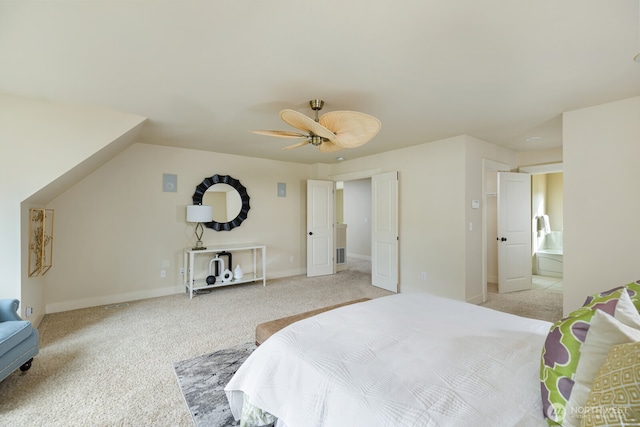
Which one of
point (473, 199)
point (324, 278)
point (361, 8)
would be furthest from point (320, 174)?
point (361, 8)

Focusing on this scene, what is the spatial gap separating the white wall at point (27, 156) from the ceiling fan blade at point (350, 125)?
2.35 m

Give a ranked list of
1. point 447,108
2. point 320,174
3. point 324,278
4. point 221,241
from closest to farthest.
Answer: point 447,108 < point 221,241 < point 324,278 < point 320,174

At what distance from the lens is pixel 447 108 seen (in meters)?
2.85

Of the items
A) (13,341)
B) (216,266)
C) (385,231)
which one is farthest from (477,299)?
(13,341)

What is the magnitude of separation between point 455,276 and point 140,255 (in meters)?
4.56

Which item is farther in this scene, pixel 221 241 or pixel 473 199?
pixel 221 241

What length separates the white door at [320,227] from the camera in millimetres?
5574

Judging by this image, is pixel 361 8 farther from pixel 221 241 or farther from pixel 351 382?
pixel 221 241

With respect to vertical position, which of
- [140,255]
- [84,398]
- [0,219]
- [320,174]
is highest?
[320,174]

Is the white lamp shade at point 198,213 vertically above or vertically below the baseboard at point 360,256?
above

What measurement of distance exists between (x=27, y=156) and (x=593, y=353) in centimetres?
397

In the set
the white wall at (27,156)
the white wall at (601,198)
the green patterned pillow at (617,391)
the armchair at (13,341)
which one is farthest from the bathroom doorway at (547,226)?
the white wall at (27,156)

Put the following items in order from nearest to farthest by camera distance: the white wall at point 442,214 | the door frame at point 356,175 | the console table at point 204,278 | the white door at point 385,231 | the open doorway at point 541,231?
the white wall at point 442,214 < the console table at point 204,278 < the white door at point 385,231 < the door frame at point 356,175 < the open doorway at point 541,231

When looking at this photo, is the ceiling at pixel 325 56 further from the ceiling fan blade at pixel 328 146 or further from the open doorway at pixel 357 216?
the open doorway at pixel 357 216
